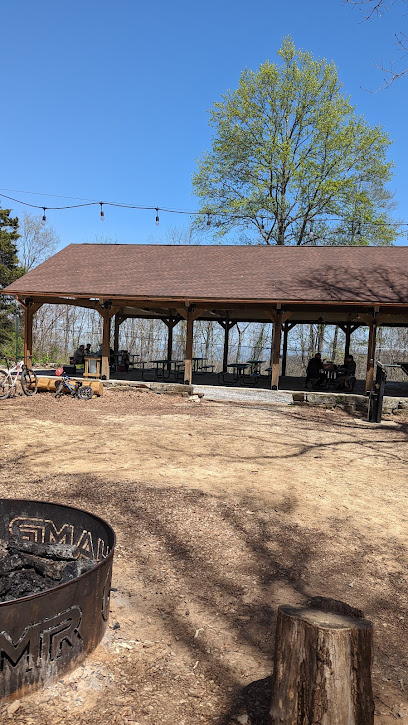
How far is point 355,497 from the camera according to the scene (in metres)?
5.79

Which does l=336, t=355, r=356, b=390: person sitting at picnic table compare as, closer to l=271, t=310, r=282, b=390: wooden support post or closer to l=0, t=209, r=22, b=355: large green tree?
l=271, t=310, r=282, b=390: wooden support post

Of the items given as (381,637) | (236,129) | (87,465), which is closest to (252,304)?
(87,465)

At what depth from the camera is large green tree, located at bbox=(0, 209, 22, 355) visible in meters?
26.9

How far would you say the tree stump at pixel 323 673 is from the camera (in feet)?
6.70

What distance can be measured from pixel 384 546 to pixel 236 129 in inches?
1179

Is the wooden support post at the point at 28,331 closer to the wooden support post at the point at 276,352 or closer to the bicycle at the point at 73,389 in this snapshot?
the bicycle at the point at 73,389

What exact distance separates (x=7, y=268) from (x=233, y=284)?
17.1m

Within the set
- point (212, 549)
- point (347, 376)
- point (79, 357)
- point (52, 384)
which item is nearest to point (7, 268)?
point (79, 357)

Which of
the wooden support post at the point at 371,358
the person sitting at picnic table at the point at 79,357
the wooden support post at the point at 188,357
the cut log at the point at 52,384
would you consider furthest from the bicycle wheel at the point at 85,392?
the wooden support post at the point at 371,358

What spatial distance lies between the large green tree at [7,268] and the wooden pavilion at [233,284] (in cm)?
926

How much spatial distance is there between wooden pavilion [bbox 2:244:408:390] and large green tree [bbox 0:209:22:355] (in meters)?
9.26

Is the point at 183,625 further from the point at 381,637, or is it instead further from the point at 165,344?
the point at 165,344

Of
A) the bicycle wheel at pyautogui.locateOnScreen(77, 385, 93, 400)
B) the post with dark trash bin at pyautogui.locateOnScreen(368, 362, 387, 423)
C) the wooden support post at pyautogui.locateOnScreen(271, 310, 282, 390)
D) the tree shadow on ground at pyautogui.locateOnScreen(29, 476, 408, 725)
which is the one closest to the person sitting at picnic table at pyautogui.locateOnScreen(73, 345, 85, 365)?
the bicycle wheel at pyautogui.locateOnScreen(77, 385, 93, 400)

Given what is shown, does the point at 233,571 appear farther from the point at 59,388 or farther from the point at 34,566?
the point at 59,388
